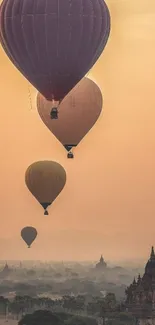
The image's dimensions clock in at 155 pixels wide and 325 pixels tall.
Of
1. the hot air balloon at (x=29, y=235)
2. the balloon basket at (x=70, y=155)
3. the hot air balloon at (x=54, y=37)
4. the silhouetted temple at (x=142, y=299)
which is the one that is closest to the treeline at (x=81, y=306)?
the silhouetted temple at (x=142, y=299)

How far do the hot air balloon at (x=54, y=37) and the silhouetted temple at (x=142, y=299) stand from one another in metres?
1.97

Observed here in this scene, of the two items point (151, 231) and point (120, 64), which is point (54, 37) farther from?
point (151, 231)

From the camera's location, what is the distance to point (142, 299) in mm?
7176

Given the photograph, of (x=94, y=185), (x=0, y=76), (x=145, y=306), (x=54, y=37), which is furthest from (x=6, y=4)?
(x=145, y=306)

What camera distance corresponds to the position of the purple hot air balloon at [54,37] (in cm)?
541

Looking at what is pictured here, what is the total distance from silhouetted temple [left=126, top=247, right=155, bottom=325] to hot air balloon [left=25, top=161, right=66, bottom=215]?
0.88 m

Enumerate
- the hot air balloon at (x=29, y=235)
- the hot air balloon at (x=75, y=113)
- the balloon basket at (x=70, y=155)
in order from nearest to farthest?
1. the hot air balloon at (x=75, y=113)
2. the balloon basket at (x=70, y=155)
3. the hot air balloon at (x=29, y=235)

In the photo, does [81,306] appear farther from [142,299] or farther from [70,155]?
[70,155]

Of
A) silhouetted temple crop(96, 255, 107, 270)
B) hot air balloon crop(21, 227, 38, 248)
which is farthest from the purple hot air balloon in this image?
silhouetted temple crop(96, 255, 107, 270)

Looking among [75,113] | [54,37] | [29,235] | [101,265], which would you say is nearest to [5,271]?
[29,235]

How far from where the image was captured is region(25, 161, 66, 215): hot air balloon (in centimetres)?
692

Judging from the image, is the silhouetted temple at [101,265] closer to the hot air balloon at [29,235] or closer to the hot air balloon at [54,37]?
the hot air balloon at [29,235]

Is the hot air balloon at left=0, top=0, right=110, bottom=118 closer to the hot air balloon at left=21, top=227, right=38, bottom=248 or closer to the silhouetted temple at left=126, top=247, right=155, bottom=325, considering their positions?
the hot air balloon at left=21, top=227, right=38, bottom=248

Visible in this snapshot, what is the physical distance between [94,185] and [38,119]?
672mm
